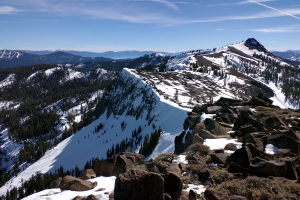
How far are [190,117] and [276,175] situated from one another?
129 ft

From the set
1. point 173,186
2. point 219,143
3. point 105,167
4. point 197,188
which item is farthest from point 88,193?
point 219,143

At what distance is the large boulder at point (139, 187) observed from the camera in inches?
695

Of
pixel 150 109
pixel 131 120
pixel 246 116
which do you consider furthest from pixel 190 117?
pixel 131 120

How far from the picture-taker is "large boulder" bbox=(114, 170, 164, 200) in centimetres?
1766

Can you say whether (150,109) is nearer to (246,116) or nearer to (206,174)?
(246,116)

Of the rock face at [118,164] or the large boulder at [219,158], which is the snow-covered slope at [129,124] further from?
the large boulder at [219,158]

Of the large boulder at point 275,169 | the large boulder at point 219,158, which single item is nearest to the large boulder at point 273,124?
the large boulder at point 219,158

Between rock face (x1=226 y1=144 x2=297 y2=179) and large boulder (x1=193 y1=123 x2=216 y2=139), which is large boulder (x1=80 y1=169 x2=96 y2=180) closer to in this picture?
large boulder (x1=193 y1=123 x2=216 y2=139)

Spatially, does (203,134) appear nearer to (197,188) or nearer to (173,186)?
(197,188)

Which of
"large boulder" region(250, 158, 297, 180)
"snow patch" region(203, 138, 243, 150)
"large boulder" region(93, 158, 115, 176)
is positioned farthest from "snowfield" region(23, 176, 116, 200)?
"snow patch" region(203, 138, 243, 150)

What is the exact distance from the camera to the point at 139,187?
58.1 ft

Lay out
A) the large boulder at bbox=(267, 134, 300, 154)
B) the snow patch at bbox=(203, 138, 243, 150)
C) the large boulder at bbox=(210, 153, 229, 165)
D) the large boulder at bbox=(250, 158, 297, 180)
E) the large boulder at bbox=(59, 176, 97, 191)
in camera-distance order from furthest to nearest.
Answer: the snow patch at bbox=(203, 138, 243, 150), the large boulder at bbox=(267, 134, 300, 154), the large boulder at bbox=(59, 176, 97, 191), the large boulder at bbox=(210, 153, 229, 165), the large boulder at bbox=(250, 158, 297, 180)

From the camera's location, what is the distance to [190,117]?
61656 millimetres

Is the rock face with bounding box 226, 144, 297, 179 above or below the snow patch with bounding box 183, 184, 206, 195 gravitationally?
above
